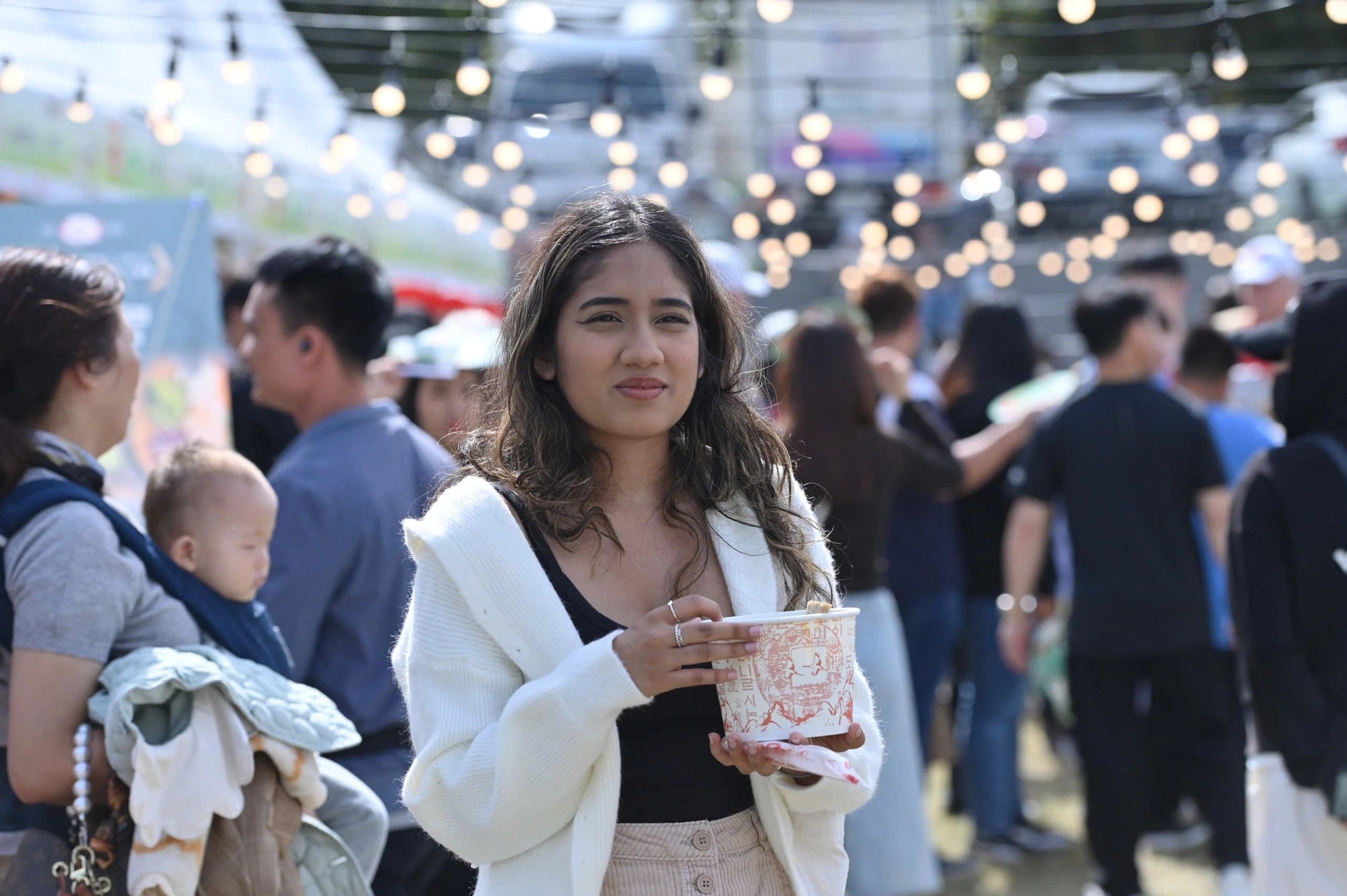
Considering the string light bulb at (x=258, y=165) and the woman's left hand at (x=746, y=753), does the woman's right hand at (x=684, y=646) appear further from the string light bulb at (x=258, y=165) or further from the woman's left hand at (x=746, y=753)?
the string light bulb at (x=258, y=165)

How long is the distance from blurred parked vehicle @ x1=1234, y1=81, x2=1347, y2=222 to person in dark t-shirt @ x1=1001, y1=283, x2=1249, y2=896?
7981mm

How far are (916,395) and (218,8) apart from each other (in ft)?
15.4

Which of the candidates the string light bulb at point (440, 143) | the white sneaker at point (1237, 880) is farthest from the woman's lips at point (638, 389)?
the string light bulb at point (440, 143)

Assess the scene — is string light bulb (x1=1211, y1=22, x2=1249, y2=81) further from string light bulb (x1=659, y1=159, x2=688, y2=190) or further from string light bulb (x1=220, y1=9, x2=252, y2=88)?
string light bulb (x1=220, y1=9, x2=252, y2=88)

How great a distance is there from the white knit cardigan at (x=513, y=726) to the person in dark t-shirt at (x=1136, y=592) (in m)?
3.13

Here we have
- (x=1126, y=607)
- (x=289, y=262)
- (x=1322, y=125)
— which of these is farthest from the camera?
(x=1322, y=125)

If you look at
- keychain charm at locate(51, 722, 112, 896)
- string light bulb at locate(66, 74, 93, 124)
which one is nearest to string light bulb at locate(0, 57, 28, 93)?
string light bulb at locate(66, 74, 93, 124)

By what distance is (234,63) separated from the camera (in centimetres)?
736

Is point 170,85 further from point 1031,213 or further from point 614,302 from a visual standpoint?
point 1031,213

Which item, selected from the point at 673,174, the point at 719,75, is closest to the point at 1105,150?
the point at 673,174

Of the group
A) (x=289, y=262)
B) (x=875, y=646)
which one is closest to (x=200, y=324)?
(x=289, y=262)

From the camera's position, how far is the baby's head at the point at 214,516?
2453 millimetres

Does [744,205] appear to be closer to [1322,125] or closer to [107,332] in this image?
[1322,125]

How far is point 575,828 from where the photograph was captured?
183cm
